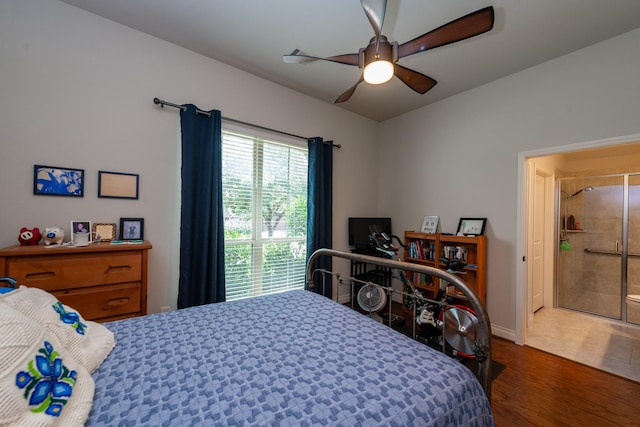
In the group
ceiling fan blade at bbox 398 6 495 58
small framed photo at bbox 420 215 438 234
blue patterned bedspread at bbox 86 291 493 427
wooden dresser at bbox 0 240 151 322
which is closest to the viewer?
blue patterned bedspread at bbox 86 291 493 427

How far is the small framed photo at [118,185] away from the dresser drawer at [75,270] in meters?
0.61

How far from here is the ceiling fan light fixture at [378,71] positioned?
5.51 ft

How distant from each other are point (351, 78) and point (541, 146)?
2.09 m

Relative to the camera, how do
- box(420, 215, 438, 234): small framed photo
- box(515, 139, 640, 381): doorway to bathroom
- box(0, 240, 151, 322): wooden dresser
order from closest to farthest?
box(0, 240, 151, 322): wooden dresser → box(515, 139, 640, 381): doorway to bathroom → box(420, 215, 438, 234): small framed photo

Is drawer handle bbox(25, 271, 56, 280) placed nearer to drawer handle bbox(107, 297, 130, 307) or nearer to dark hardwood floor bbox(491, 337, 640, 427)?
drawer handle bbox(107, 297, 130, 307)

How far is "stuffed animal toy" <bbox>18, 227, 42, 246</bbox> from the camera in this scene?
5.70 ft

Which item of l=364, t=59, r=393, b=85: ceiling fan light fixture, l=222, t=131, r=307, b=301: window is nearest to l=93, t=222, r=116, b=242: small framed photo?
l=222, t=131, r=307, b=301: window

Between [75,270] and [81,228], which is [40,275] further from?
[81,228]

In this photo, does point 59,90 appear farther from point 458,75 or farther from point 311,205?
point 458,75

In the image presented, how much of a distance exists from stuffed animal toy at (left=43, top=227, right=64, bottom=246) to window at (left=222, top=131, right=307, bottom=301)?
→ 1240 millimetres

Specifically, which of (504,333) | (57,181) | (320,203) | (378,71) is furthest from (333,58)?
(504,333)

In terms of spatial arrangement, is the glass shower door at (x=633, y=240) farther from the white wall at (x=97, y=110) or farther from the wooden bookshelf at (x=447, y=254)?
the white wall at (x=97, y=110)

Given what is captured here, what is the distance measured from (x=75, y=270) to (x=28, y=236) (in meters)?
0.45

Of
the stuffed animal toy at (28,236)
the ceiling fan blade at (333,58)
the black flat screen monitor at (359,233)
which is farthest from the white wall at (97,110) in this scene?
the black flat screen monitor at (359,233)
